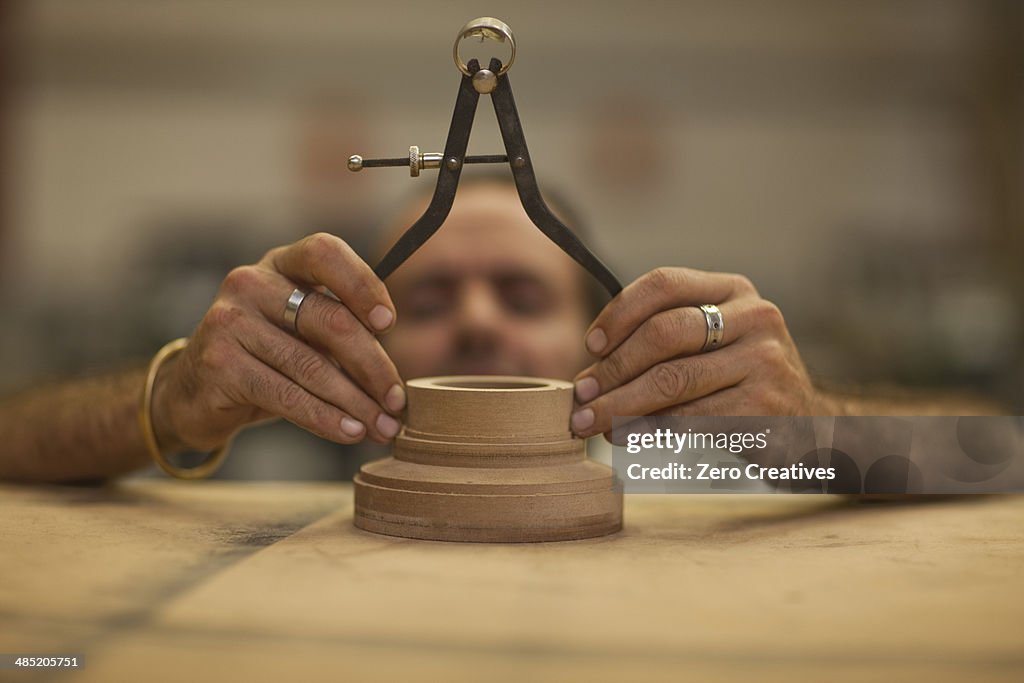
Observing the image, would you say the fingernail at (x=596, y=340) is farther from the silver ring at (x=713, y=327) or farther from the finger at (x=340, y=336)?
the finger at (x=340, y=336)

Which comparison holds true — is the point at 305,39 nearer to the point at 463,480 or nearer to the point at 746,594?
the point at 463,480

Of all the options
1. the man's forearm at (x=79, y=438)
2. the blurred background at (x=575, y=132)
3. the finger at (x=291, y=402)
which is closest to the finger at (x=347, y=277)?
the finger at (x=291, y=402)

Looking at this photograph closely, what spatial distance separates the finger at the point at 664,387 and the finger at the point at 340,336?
21 centimetres

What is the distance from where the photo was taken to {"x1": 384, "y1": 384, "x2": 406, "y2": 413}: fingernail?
105 cm

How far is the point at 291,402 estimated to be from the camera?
1.07m

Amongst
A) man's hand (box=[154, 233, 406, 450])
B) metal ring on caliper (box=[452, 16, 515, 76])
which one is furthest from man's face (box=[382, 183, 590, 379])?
metal ring on caliper (box=[452, 16, 515, 76])

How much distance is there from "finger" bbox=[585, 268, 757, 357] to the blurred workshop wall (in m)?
2.45

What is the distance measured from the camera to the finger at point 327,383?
1.06 m

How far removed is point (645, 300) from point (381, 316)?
29cm

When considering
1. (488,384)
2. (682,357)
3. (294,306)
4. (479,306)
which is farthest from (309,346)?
(479,306)

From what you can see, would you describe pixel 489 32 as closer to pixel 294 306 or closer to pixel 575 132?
pixel 294 306

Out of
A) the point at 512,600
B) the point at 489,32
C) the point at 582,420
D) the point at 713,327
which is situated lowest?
the point at 512,600

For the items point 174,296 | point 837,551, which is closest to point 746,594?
point 837,551

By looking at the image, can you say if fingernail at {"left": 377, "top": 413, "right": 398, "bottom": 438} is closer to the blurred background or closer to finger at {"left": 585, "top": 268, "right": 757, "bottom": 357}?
finger at {"left": 585, "top": 268, "right": 757, "bottom": 357}
